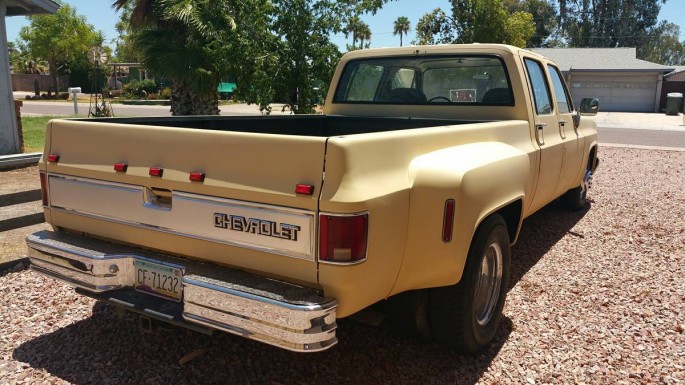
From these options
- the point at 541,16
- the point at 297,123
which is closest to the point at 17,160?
the point at 297,123

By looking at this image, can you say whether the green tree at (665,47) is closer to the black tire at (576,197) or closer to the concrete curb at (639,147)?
the concrete curb at (639,147)

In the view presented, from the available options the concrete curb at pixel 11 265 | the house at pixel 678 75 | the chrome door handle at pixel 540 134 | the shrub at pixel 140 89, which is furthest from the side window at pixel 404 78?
the house at pixel 678 75

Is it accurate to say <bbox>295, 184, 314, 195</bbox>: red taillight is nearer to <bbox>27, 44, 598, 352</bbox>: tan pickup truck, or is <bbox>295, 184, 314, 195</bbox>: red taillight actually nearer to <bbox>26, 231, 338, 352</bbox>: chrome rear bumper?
<bbox>27, 44, 598, 352</bbox>: tan pickup truck

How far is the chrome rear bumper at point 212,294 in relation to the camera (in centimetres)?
236

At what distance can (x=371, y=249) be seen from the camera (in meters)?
2.47

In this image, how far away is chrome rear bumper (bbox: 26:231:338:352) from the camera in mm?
2359

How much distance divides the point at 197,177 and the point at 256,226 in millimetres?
423

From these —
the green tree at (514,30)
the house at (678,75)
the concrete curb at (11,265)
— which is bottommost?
the concrete curb at (11,265)

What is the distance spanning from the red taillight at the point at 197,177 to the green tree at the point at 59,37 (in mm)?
49841

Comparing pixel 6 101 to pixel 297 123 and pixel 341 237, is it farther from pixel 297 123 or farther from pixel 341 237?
pixel 341 237

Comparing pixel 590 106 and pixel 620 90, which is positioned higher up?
pixel 620 90

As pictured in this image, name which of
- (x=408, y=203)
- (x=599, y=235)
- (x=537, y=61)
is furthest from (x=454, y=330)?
(x=599, y=235)

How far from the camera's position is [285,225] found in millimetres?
2467

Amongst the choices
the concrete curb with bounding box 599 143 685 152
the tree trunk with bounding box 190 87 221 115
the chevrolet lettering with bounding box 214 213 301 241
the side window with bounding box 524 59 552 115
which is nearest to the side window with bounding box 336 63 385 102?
the side window with bounding box 524 59 552 115
